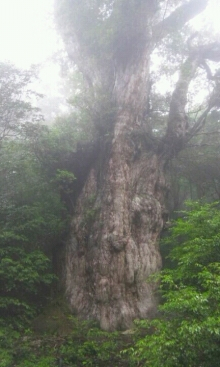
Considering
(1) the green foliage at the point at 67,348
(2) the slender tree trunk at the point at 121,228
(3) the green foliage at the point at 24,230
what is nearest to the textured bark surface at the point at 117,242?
(2) the slender tree trunk at the point at 121,228

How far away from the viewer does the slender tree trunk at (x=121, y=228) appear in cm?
994

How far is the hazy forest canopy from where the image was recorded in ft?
26.6

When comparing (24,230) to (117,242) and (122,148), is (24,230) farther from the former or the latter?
(122,148)

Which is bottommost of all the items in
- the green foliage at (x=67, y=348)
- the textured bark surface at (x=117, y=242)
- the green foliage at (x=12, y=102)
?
the green foliage at (x=67, y=348)

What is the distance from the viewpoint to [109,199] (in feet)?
38.0

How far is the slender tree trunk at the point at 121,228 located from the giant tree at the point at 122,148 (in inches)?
1.1

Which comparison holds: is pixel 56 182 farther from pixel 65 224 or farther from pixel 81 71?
pixel 81 71

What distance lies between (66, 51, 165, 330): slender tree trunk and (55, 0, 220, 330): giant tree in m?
0.03

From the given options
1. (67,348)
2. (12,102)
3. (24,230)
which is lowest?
(67,348)

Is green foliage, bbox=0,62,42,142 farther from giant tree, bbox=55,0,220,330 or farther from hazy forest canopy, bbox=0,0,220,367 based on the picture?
giant tree, bbox=55,0,220,330

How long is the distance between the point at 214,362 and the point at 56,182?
8.16 meters

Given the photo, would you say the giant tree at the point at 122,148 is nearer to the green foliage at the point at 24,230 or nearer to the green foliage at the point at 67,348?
the green foliage at the point at 67,348

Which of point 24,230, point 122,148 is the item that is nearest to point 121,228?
point 24,230

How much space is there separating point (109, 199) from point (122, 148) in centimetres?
208
